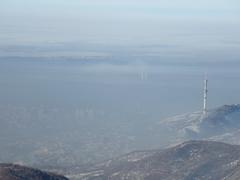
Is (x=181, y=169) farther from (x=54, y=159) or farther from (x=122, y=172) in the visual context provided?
(x=54, y=159)

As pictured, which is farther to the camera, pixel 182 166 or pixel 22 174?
pixel 182 166

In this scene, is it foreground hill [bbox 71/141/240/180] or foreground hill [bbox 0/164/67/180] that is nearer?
foreground hill [bbox 0/164/67/180]

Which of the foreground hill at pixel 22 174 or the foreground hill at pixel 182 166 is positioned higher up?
the foreground hill at pixel 22 174

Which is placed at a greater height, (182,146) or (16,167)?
(16,167)

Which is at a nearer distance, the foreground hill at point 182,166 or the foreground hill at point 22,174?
the foreground hill at point 22,174

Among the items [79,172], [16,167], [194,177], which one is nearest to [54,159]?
[79,172]

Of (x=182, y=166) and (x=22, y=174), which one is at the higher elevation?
→ (x=22, y=174)

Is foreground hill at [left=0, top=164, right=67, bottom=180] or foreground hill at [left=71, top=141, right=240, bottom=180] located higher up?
foreground hill at [left=0, top=164, right=67, bottom=180]

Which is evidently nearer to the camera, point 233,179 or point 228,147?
point 233,179
